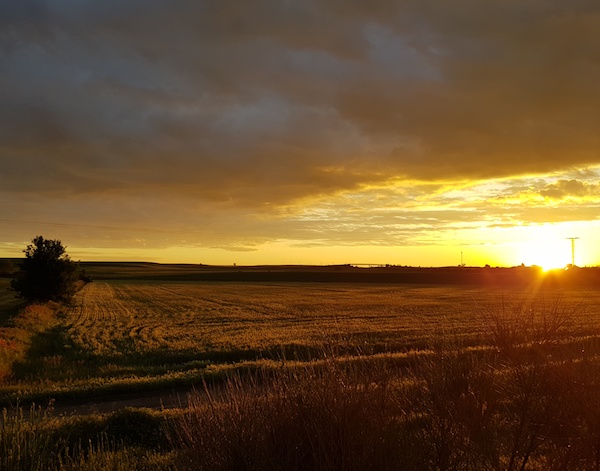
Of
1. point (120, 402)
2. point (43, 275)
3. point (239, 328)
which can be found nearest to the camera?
point (120, 402)

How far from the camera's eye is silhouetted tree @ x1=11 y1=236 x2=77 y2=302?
53.8 meters

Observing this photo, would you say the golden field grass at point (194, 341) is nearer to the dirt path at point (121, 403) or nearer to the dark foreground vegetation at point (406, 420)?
the dirt path at point (121, 403)

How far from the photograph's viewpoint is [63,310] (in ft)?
175

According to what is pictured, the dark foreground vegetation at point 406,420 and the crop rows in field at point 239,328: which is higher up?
the dark foreground vegetation at point 406,420

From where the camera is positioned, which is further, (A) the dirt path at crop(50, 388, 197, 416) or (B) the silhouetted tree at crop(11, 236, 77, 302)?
(B) the silhouetted tree at crop(11, 236, 77, 302)

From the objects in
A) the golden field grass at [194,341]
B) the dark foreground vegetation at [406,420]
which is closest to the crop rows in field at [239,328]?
the golden field grass at [194,341]

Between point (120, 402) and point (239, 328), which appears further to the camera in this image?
point (239, 328)

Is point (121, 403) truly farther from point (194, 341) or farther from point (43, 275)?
point (43, 275)

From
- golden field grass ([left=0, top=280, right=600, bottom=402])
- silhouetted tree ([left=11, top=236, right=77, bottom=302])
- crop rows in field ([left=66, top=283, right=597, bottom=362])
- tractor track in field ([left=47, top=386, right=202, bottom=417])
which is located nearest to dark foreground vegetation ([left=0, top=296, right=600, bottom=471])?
golden field grass ([left=0, top=280, right=600, bottom=402])

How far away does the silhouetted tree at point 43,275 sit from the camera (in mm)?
53750

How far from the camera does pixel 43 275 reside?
5444 centimetres

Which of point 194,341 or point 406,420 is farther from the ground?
point 406,420

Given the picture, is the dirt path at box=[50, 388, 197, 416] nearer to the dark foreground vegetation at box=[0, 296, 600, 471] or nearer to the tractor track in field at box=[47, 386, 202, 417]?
the tractor track in field at box=[47, 386, 202, 417]

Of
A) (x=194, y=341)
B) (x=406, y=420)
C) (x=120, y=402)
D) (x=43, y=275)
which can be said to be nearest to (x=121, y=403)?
(x=120, y=402)
